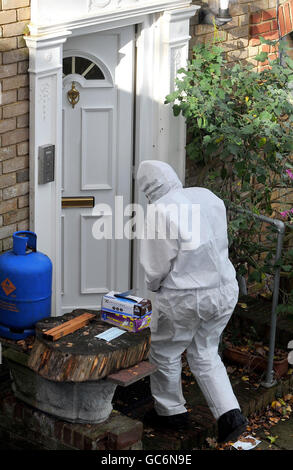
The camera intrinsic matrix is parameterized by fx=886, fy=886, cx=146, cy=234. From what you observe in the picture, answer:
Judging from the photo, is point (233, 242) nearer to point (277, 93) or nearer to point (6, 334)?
point (277, 93)

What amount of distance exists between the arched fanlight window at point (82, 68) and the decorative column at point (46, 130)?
46 centimetres

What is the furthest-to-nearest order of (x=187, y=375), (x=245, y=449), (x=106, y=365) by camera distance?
(x=187, y=375)
(x=245, y=449)
(x=106, y=365)

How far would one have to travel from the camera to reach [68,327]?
5.26 m

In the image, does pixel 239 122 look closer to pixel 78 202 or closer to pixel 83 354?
pixel 78 202

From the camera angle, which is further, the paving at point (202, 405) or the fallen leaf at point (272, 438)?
the fallen leaf at point (272, 438)

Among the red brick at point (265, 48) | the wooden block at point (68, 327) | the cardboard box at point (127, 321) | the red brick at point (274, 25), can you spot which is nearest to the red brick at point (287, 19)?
the red brick at point (274, 25)

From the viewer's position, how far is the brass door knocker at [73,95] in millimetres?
6281

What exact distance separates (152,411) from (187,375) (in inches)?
28.5

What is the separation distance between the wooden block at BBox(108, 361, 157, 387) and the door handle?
1.67 meters

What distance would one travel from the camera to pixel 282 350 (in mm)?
6766

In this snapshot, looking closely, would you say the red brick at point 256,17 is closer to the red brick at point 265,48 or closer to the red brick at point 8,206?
the red brick at point 265,48
